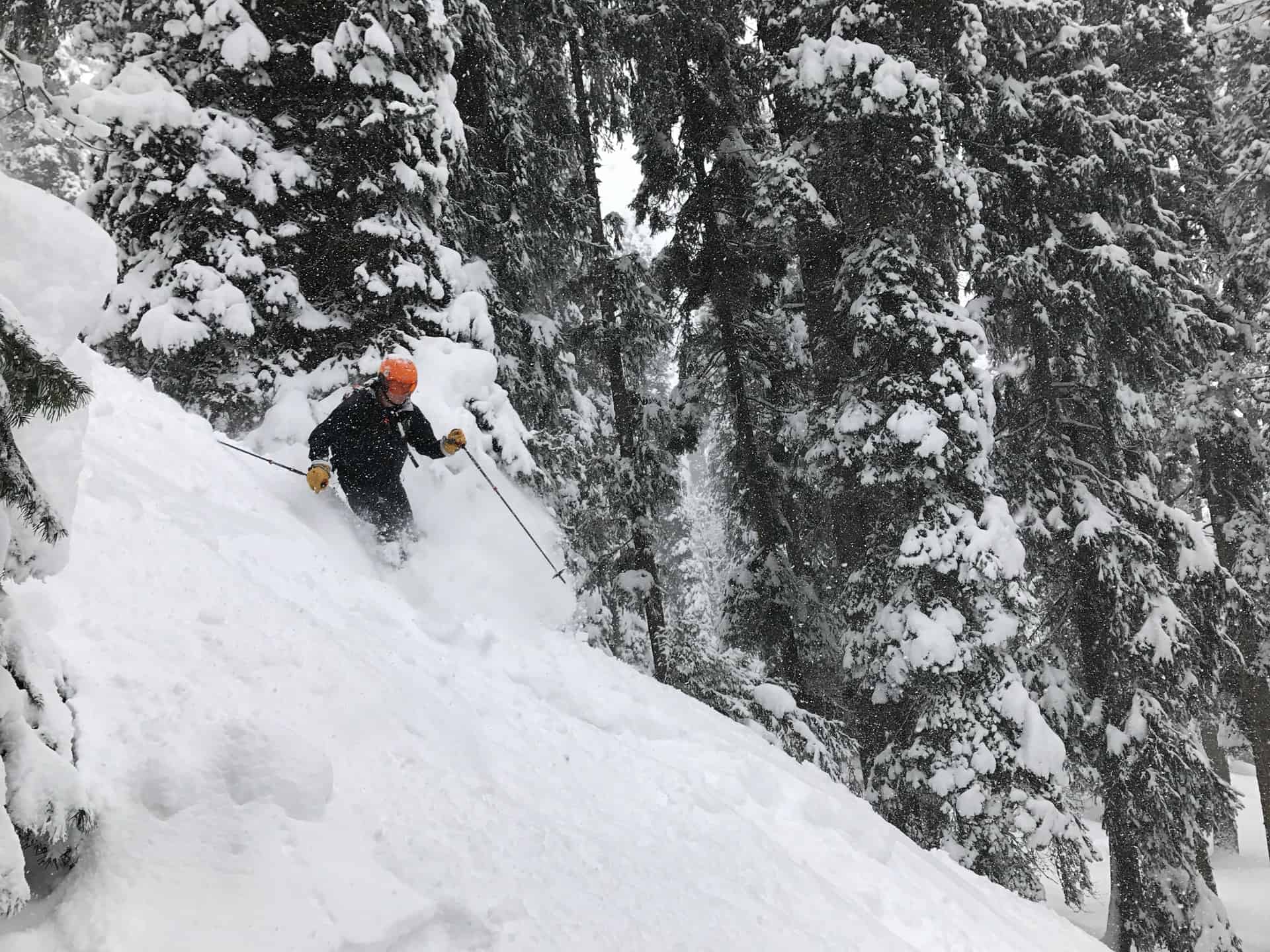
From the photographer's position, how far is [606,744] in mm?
4965

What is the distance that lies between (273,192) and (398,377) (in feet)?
11.1

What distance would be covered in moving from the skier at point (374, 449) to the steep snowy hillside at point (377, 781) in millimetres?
607

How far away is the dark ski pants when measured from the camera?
7.28 m

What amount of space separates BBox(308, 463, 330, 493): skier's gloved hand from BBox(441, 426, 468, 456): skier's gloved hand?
115 centimetres

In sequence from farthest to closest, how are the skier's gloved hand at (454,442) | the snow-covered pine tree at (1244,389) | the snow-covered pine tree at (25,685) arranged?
the snow-covered pine tree at (1244,389) → the skier's gloved hand at (454,442) → the snow-covered pine tree at (25,685)

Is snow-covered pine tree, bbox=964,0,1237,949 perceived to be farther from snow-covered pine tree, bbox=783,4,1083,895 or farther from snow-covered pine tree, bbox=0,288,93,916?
snow-covered pine tree, bbox=0,288,93,916

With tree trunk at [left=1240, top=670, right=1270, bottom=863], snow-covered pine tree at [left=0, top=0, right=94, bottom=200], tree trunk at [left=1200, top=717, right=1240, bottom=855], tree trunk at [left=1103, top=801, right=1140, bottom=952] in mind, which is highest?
snow-covered pine tree at [left=0, top=0, right=94, bottom=200]

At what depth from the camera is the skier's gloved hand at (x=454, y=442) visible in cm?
767

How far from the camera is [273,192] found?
8867mm

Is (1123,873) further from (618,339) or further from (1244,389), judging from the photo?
(618,339)

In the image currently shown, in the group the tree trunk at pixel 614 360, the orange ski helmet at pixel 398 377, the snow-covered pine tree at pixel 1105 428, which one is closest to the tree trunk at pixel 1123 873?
the snow-covered pine tree at pixel 1105 428

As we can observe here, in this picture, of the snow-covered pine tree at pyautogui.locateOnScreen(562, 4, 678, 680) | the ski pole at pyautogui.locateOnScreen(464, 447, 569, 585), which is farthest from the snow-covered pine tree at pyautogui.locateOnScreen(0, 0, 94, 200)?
the snow-covered pine tree at pyautogui.locateOnScreen(562, 4, 678, 680)

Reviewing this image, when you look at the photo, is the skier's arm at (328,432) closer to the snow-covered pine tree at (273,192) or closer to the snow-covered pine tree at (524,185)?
the snow-covered pine tree at (273,192)

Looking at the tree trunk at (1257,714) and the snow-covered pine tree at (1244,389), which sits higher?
the snow-covered pine tree at (1244,389)
